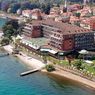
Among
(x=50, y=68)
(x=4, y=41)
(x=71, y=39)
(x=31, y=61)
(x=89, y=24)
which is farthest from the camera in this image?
(x=89, y=24)

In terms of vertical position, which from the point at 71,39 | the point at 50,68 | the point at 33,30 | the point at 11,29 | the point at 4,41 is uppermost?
the point at 33,30

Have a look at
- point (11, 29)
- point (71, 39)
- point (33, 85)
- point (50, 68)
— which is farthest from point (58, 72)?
point (11, 29)

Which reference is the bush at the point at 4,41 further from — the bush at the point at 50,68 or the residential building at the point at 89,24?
the bush at the point at 50,68

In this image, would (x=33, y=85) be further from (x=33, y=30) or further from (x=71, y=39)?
(x=33, y=30)

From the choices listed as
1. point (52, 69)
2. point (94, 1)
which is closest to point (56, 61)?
point (52, 69)

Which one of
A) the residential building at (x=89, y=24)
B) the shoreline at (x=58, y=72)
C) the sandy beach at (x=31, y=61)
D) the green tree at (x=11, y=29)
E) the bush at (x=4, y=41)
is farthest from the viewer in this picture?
the green tree at (x=11, y=29)

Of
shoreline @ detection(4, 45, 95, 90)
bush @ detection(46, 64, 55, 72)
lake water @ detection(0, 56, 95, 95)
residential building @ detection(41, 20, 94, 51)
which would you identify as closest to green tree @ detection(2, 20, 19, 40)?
shoreline @ detection(4, 45, 95, 90)

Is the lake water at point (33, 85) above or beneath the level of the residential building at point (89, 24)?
beneath

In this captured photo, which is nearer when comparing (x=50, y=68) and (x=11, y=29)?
(x=50, y=68)

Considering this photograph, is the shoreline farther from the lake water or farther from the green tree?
the green tree

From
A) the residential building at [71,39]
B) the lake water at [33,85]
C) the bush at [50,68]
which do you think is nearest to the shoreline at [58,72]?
the bush at [50,68]
